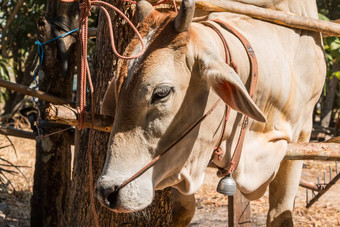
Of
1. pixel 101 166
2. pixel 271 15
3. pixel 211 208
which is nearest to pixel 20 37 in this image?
→ pixel 211 208

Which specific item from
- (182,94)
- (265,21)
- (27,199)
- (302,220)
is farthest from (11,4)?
(182,94)

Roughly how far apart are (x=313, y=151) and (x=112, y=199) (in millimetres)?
1398

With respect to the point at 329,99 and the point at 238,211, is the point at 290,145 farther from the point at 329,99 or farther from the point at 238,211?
the point at 329,99

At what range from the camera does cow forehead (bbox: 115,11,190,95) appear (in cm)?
198

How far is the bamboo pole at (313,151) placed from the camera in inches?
107

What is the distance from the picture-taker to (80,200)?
9.77ft

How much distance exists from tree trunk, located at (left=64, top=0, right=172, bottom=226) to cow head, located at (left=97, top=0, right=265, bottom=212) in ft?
2.47

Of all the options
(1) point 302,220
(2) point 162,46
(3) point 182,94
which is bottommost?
(1) point 302,220

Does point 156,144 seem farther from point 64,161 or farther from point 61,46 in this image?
point 64,161

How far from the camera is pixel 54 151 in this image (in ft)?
13.9

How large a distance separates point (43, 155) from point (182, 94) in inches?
100

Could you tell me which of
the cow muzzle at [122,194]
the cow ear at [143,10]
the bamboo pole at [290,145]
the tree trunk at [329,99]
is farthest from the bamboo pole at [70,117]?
the tree trunk at [329,99]

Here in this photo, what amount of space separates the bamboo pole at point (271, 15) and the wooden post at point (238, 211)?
1.54 meters

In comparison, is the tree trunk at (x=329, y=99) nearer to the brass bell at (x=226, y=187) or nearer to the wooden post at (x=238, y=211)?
the wooden post at (x=238, y=211)
